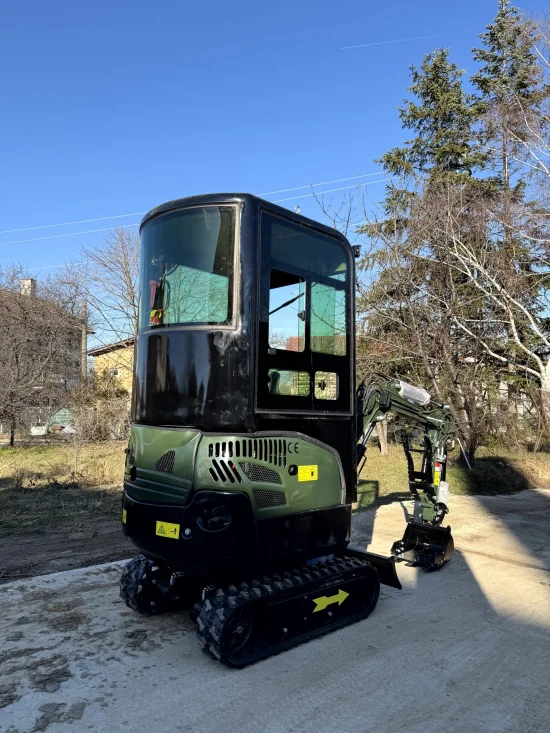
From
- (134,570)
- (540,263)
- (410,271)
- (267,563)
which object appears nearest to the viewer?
(267,563)

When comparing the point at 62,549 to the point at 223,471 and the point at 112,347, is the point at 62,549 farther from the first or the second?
the point at 112,347

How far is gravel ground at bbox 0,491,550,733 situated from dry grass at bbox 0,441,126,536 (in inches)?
147

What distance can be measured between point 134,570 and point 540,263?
15.2m

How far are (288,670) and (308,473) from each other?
4.45ft

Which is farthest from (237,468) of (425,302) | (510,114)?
(510,114)

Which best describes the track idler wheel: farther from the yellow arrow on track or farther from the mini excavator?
the yellow arrow on track

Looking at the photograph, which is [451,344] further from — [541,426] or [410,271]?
[541,426]

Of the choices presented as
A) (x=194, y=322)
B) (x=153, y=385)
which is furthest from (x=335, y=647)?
(x=194, y=322)

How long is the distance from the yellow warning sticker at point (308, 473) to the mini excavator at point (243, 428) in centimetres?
1

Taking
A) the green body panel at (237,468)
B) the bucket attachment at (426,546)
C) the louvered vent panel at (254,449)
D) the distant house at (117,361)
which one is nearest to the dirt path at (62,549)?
the green body panel at (237,468)

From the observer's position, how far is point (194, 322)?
3.96 meters

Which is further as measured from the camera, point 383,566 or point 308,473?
point 383,566

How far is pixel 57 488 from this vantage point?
11.2 meters

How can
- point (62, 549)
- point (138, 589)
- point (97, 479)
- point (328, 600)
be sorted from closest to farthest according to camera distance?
point (328, 600), point (138, 589), point (62, 549), point (97, 479)
